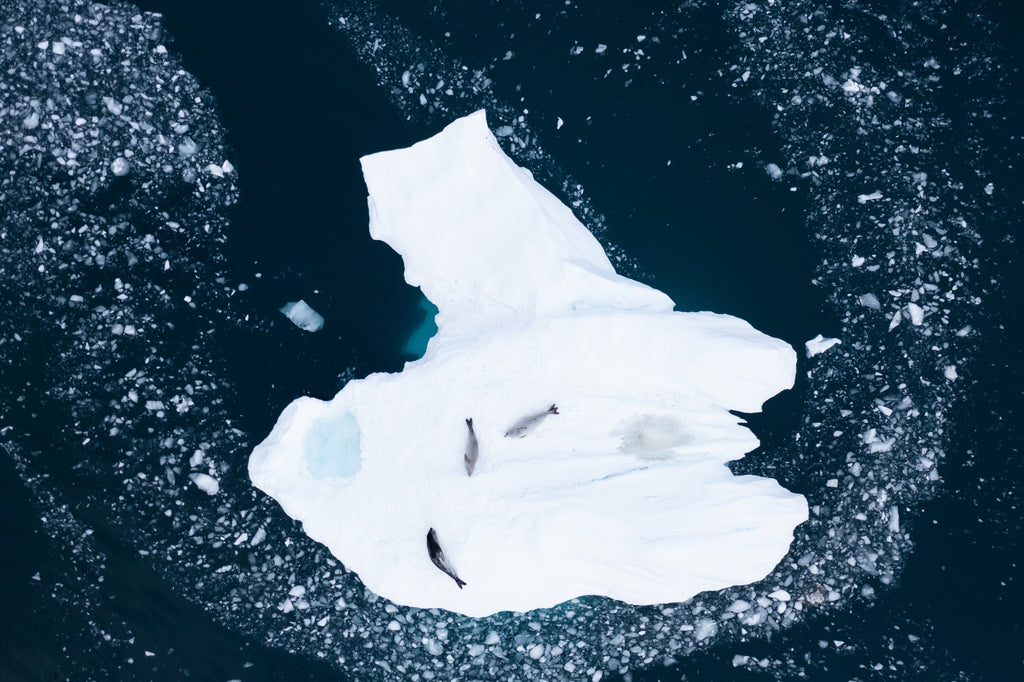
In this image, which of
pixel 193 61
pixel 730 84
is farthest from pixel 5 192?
pixel 730 84

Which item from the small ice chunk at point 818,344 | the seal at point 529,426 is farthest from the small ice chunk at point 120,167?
the small ice chunk at point 818,344

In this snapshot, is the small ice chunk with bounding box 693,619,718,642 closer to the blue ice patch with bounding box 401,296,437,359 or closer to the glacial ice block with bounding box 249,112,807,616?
the glacial ice block with bounding box 249,112,807,616

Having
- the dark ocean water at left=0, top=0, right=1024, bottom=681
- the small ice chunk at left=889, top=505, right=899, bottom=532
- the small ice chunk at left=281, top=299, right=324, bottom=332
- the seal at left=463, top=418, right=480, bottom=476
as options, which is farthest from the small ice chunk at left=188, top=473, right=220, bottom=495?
the small ice chunk at left=889, top=505, right=899, bottom=532

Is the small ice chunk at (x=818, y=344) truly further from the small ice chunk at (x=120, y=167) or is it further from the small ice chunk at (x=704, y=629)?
the small ice chunk at (x=120, y=167)

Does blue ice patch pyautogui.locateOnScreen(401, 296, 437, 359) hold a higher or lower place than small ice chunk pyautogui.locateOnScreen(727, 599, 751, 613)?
higher

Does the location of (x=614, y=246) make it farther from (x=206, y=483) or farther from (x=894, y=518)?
(x=206, y=483)

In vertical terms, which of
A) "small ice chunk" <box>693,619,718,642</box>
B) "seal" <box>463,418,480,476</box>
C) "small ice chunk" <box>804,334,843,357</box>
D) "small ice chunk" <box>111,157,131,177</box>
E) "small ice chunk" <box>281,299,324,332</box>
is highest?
"small ice chunk" <box>111,157,131,177</box>

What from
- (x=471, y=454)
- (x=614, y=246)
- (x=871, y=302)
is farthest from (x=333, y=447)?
(x=871, y=302)

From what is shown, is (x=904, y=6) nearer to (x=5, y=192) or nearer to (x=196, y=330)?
(x=196, y=330)
